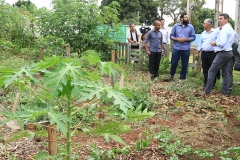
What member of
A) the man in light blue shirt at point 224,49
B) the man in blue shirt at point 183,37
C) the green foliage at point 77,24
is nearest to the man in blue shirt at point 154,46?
the man in blue shirt at point 183,37

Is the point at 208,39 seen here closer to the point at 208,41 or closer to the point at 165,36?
the point at 208,41

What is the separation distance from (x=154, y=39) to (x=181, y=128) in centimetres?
467

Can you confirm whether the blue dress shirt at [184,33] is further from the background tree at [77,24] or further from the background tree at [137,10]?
the background tree at [137,10]

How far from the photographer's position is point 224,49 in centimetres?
705

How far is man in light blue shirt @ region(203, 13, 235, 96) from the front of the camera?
6980 millimetres

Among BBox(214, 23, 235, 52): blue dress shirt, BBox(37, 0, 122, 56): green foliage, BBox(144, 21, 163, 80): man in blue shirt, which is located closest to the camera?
BBox(214, 23, 235, 52): blue dress shirt

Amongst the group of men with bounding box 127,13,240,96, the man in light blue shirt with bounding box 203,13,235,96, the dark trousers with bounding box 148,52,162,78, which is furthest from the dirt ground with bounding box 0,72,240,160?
the dark trousers with bounding box 148,52,162,78

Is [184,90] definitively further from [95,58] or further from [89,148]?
[95,58]

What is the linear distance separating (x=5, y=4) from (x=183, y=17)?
720cm

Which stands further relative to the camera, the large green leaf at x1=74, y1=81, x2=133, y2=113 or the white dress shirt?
the white dress shirt

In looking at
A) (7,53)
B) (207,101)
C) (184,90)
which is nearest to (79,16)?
(7,53)

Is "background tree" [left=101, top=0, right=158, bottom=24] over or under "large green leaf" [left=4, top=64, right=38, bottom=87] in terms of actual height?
over

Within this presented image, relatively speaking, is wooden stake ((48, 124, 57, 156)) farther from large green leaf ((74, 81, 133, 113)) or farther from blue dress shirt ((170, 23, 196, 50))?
blue dress shirt ((170, 23, 196, 50))

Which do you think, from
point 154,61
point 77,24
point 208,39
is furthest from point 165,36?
point 208,39
